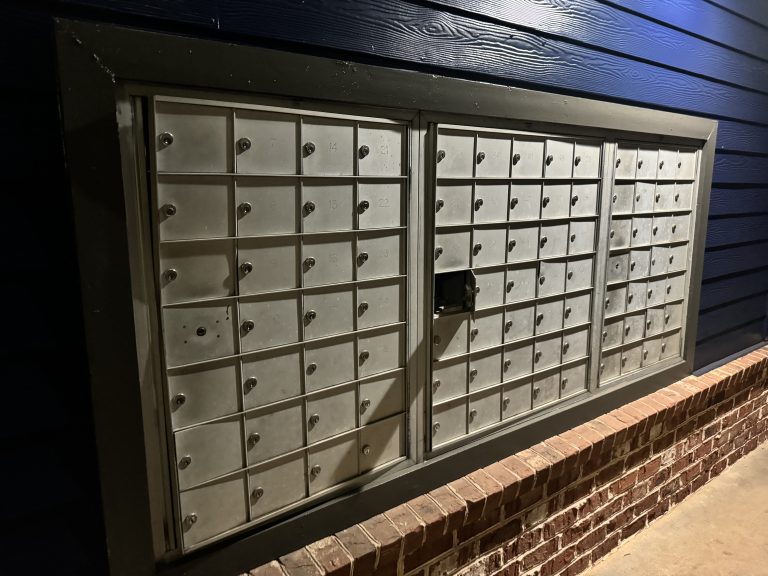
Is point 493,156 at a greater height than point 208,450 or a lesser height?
greater

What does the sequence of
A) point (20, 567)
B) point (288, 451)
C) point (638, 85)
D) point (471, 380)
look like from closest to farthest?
point (20, 567) < point (288, 451) < point (471, 380) < point (638, 85)

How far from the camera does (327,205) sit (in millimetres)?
1485

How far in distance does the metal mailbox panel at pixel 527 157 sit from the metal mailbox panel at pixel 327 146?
721 mm

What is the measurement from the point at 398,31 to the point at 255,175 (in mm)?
659

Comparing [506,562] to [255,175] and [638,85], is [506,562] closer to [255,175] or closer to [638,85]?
[255,175]

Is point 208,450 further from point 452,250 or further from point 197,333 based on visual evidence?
point 452,250

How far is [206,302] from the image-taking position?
4.34 ft

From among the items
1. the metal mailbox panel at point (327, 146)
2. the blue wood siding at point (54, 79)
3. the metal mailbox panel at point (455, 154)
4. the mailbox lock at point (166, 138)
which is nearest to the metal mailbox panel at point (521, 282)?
the metal mailbox panel at point (455, 154)

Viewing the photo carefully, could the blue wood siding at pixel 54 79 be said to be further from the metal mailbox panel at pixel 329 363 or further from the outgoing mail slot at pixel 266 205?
the metal mailbox panel at pixel 329 363

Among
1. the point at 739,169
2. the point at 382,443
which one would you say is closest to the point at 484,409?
the point at 382,443

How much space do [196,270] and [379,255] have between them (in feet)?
1.91

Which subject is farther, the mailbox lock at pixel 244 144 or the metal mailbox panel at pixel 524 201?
the metal mailbox panel at pixel 524 201

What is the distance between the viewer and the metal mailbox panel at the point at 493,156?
1.80 m

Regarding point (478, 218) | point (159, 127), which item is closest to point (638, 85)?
point (478, 218)
